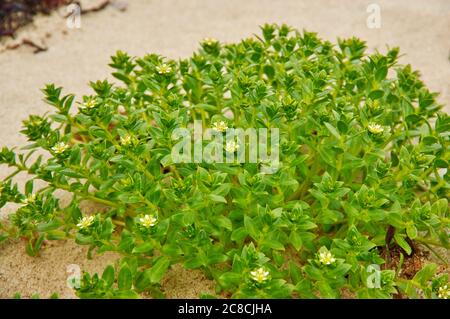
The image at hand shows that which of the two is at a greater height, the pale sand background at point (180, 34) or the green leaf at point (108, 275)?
the pale sand background at point (180, 34)

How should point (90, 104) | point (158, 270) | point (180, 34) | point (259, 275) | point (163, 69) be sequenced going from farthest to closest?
1. point (180, 34)
2. point (163, 69)
3. point (90, 104)
4. point (158, 270)
5. point (259, 275)

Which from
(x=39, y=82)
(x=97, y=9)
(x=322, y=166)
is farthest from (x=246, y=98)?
(x=97, y=9)

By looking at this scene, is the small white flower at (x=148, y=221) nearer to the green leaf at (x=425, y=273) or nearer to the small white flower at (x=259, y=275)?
the small white flower at (x=259, y=275)

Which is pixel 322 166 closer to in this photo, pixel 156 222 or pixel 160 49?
pixel 156 222

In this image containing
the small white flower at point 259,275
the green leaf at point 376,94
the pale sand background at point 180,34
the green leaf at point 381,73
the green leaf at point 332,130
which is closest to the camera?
the small white flower at point 259,275

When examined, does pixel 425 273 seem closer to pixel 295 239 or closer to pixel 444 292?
pixel 444 292

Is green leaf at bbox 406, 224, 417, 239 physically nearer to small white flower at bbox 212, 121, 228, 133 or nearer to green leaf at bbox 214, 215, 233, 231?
green leaf at bbox 214, 215, 233, 231

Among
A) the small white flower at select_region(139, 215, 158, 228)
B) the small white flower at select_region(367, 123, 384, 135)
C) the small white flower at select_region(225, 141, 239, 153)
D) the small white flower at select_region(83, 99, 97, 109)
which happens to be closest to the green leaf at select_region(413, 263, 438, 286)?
the small white flower at select_region(367, 123, 384, 135)

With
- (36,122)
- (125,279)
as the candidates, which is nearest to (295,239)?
(125,279)

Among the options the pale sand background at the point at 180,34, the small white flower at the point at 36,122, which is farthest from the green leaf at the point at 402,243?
the pale sand background at the point at 180,34

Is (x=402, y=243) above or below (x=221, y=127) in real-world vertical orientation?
below
